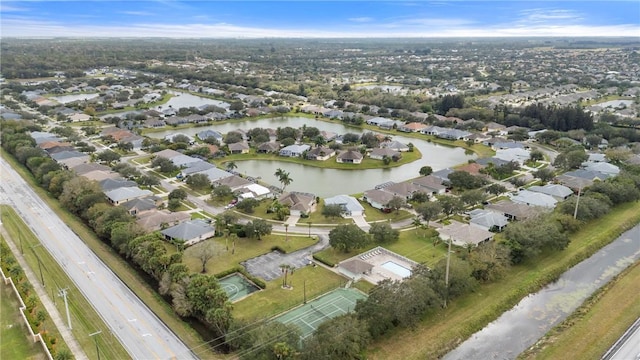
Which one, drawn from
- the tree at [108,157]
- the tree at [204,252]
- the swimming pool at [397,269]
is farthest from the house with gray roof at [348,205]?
the tree at [108,157]

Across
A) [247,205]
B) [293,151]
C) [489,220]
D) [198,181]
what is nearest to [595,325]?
[489,220]

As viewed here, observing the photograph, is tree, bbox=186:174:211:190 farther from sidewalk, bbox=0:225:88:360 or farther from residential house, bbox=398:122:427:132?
residential house, bbox=398:122:427:132

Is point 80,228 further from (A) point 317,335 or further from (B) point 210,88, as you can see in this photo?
(B) point 210,88

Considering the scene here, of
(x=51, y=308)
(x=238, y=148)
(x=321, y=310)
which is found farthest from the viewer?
(x=238, y=148)

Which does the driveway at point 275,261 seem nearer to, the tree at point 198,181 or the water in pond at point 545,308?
the water in pond at point 545,308

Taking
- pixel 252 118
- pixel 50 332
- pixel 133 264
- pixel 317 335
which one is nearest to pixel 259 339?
pixel 317 335

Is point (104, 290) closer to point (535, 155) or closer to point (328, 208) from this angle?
point (328, 208)
